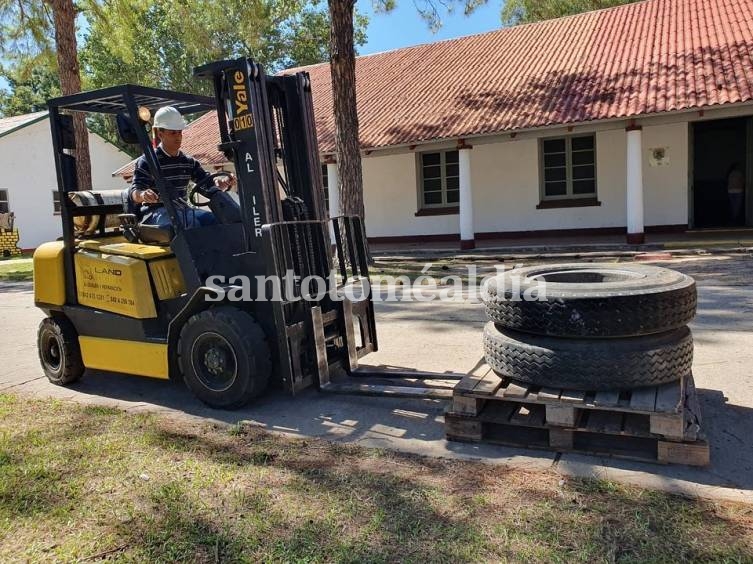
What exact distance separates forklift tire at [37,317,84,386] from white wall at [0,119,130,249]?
73.7 feet

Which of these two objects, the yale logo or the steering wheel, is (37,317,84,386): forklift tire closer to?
the steering wheel

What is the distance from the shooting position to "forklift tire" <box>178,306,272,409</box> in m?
4.47

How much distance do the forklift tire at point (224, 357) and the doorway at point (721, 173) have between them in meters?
14.7

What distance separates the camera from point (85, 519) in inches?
121

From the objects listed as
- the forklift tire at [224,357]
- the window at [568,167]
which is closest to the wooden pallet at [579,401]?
the forklift tire at [224,357]

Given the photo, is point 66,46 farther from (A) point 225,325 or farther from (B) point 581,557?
(B) point 581,557

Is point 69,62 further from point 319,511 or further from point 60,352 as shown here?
point 319,511

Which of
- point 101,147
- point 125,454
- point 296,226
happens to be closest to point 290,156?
point 296,226

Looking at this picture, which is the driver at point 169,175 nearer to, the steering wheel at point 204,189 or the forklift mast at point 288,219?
the steering wheel at point 204,189

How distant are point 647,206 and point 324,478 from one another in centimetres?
1471

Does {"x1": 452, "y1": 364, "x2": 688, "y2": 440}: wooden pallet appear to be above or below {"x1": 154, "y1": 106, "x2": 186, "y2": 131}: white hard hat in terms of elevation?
below

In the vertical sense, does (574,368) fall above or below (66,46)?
below

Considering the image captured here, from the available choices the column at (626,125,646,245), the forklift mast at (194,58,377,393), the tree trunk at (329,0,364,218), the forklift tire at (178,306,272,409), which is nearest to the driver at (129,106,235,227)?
the forklift mast at (194,58,377,393)

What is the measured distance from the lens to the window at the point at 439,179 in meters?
18.2
